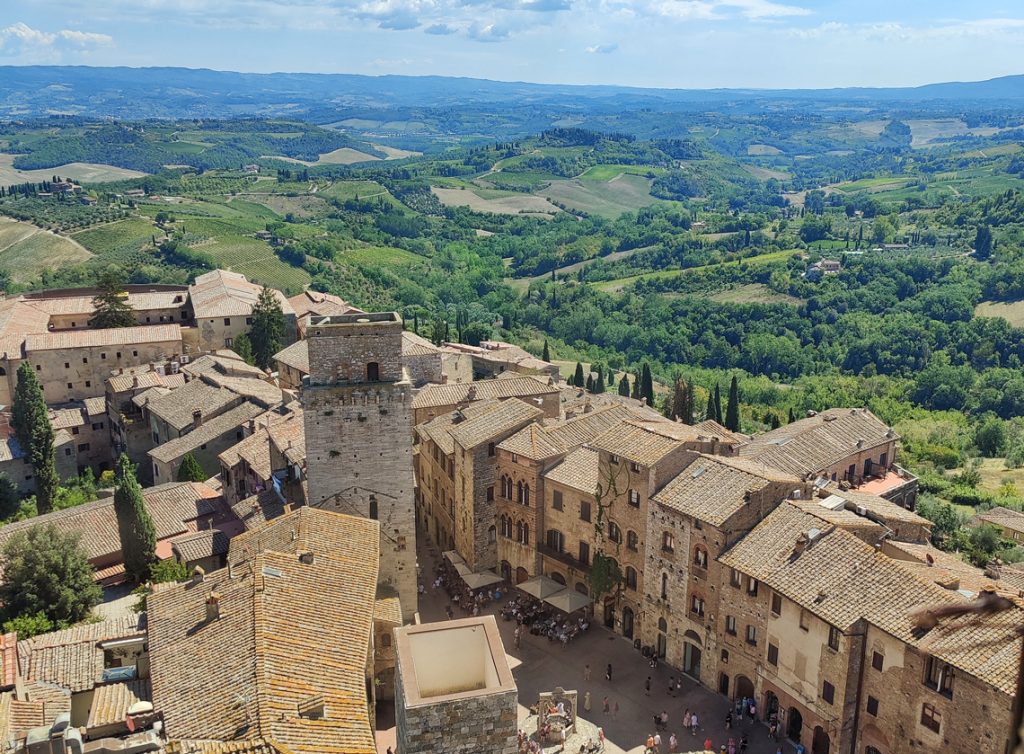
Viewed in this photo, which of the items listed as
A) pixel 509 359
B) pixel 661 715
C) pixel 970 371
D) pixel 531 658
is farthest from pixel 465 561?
pixel 970 371

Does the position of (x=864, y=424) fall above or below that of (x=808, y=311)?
above

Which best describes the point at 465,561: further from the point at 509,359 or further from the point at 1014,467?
the point at 1014,467

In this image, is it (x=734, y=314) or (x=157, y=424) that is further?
Answer: (x=734, y=314)

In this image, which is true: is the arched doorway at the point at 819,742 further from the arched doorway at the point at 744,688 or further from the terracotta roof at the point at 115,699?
the terracotta roof at the point at 115,699

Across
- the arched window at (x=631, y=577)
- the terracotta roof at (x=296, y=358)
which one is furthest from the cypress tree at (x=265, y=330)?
the arched window at (x=631, y=577)

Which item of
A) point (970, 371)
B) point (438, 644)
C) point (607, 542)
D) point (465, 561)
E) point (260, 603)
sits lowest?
point (970, 371)

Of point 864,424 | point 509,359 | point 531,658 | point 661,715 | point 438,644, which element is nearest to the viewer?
point 438,644

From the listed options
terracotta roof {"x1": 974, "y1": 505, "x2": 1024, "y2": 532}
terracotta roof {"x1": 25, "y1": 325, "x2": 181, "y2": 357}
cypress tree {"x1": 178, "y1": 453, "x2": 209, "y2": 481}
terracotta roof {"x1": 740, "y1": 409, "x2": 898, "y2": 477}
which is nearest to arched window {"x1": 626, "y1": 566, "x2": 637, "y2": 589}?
terracotta roof {"x1": 740, "y1": 409, "x2": 898, "y2": 477}
